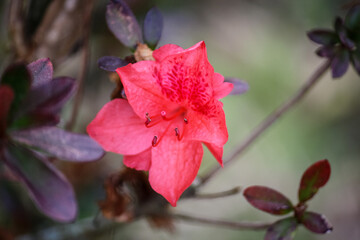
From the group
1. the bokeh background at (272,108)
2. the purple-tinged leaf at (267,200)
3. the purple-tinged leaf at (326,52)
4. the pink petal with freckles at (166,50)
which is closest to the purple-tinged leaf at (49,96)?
the pink petal with freckles at (166,50)

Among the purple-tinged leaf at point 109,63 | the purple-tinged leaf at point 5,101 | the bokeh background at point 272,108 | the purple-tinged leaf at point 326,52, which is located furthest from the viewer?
the bokeh background at point 272,108

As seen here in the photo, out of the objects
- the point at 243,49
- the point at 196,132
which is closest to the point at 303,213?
the point at 196,132

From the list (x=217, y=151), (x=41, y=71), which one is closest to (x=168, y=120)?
(x=217, y=151)

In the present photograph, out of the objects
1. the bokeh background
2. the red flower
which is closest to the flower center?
the red flower

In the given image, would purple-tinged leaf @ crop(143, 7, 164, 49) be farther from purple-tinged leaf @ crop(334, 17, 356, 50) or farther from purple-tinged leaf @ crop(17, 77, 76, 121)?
purple-tinged leaf @ crop(334, 17, 356, 50)

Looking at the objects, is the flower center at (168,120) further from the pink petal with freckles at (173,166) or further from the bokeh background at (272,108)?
the bokeh background at (272,108)

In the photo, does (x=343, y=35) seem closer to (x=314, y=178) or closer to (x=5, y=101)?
(x=314, y=178)
